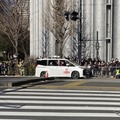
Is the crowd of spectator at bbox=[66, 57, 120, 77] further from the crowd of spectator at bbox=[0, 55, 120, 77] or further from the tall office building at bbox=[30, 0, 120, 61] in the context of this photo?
the tall office building at bbox=[30, 0, 120, 61]

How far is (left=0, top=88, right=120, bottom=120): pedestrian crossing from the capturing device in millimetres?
10250

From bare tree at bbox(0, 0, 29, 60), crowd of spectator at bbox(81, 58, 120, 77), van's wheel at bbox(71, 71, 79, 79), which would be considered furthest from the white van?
bare tree at bbox(0, 0, 29, 60)

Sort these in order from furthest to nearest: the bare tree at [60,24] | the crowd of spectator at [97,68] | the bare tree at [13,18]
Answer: the bare tree at [13,18] < the bare tree at [60,24] < the crowd of spectator at [97,68]

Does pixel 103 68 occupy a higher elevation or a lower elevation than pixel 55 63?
lower

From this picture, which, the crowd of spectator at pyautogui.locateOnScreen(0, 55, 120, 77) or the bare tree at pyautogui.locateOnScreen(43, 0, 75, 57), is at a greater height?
the bare tree at pyautogui.locateOnScreen(43, 0, 75, 57)

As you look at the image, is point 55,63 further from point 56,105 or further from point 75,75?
point 56,105

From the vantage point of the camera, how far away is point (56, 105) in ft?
40.0

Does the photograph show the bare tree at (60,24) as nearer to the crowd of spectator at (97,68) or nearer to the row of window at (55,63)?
the crowd of spectator at (97,68)

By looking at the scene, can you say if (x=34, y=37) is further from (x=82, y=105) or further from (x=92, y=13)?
(x=82, y=105)

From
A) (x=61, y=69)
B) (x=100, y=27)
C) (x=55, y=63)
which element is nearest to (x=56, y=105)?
(x=61, y=69)

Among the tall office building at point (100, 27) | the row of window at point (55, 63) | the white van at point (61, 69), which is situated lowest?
the white van at point (61, 69)

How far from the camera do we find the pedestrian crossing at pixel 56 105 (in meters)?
10.2

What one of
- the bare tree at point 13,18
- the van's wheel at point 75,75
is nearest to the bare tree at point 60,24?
the bare tree at point 13,18

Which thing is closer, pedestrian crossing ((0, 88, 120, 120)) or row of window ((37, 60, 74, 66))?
pedestrian crossing ((0, 88, 120, 120))
